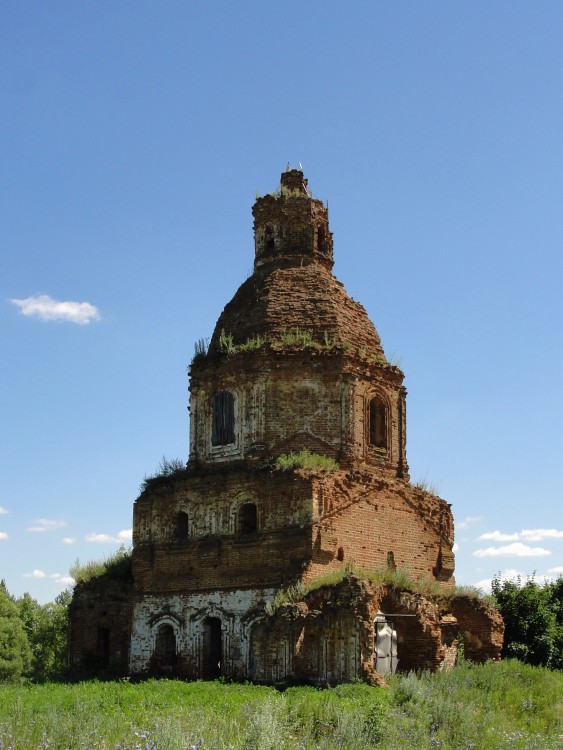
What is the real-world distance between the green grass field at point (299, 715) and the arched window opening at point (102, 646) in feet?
13.8

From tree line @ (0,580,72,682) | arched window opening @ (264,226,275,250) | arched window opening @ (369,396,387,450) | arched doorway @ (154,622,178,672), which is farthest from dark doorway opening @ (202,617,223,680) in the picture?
tree line @ (0,580,72,682)

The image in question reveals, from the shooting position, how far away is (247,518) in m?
21.4

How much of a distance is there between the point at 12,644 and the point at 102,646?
19.0 meters

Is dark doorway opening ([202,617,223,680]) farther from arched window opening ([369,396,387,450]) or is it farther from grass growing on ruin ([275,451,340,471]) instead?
arched window opening ([369,396,387,450])

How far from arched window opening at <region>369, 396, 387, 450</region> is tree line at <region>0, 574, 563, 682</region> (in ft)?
15.7

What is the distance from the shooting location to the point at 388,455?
2280cm

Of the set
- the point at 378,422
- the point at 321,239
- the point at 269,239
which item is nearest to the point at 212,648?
the point at 378,422

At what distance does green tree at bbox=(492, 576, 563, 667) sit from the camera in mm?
23125

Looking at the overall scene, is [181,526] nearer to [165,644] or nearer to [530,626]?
[165,644]

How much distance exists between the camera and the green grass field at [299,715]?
35.9ft

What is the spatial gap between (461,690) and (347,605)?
2731mm

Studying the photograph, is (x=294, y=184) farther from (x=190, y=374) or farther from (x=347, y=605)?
(x=347, y=605)

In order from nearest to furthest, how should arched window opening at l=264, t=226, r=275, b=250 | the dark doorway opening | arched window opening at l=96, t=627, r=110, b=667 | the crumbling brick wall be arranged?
Result: the crumbling brick wall, the dark doorway opening, arched window opening at l=96, t=627, r=110, b=667, arched window opening at l=264, t=226, r=275, b=250

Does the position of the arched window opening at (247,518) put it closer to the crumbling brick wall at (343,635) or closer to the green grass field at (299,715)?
→ the crumbling brick wall at (343,635)
